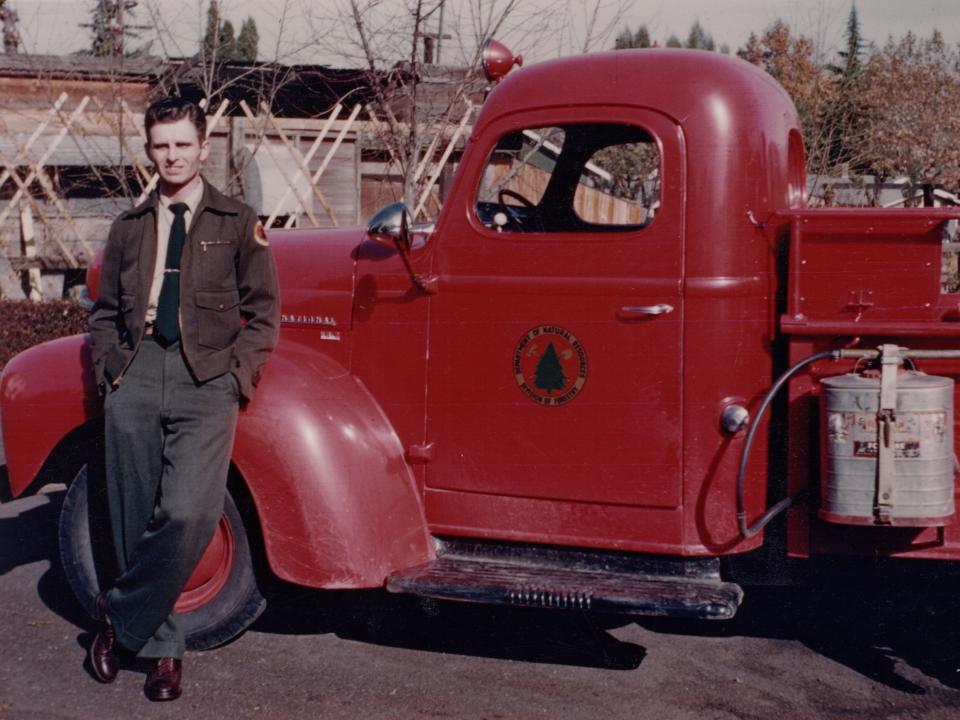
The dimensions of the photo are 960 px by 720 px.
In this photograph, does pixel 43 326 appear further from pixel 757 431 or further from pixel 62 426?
pixel 757 431

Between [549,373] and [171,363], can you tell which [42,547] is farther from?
[549,373]

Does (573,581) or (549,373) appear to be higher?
(549,373)

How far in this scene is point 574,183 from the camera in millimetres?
4672

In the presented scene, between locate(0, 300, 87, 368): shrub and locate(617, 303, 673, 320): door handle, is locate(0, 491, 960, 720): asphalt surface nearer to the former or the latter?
locate(617, 303, 673, 320): door handle

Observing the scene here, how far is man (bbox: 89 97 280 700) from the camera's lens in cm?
384

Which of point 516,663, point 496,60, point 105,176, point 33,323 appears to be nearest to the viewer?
point 516,663

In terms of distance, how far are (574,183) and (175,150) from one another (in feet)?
5.38

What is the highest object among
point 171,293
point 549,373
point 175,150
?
point 175,150

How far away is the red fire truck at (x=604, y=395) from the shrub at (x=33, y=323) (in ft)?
23.8

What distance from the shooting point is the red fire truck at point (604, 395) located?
375 centimetres

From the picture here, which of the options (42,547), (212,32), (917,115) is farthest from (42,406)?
(917,115)

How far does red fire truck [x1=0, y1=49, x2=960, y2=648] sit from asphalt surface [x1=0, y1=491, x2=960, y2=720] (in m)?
0.35

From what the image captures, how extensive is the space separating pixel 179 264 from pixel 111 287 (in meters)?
0.30

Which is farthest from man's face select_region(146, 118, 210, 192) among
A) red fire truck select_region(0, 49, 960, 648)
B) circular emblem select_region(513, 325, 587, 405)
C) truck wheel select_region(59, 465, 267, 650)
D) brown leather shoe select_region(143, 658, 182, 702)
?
brown leather shoe select_region(143, 658, 182, 702)
